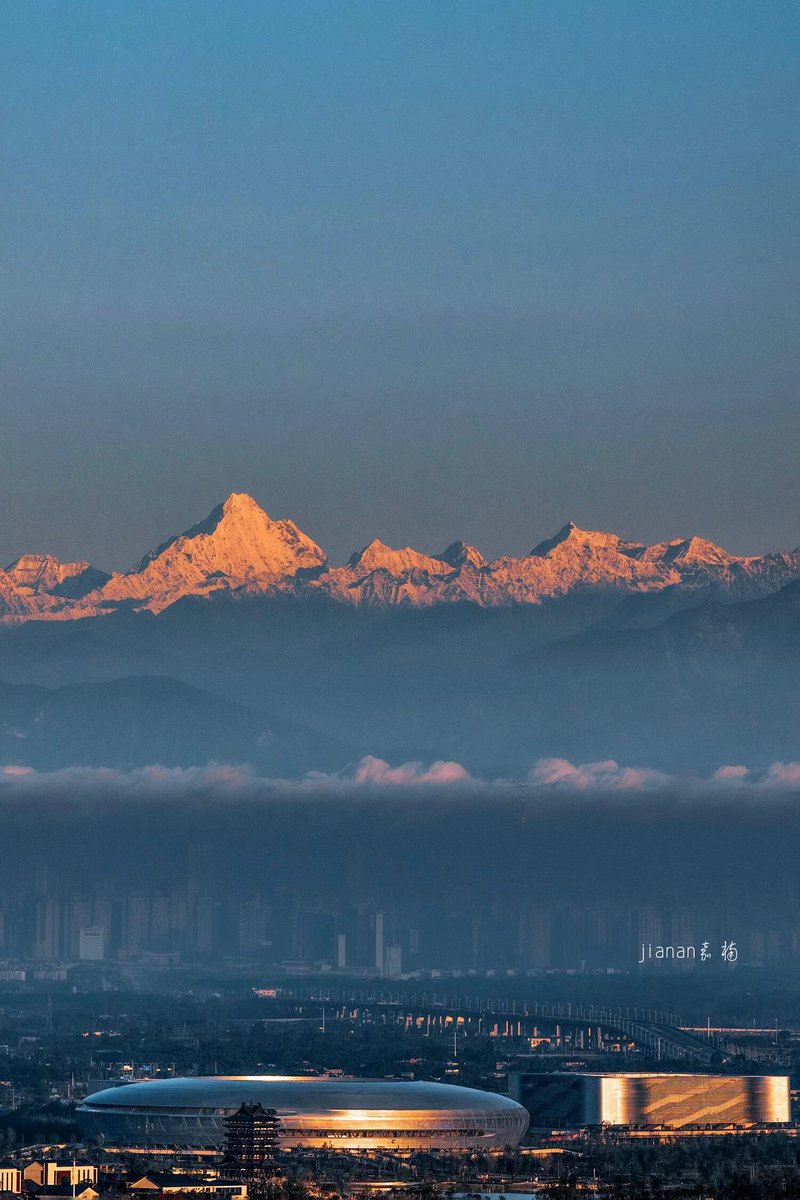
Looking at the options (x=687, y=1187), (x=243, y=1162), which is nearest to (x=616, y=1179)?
(x=687, y=1187)

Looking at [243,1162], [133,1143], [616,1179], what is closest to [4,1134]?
[133,1143]

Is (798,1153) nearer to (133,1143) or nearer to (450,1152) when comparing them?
(450,1152)

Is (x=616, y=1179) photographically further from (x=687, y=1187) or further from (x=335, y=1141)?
(x=335, y=1141)

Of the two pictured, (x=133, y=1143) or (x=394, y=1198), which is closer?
(x=394, y=1198)

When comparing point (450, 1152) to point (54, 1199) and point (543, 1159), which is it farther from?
point (54, 1199)

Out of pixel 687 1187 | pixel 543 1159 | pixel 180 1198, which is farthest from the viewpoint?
pixel 543 1159

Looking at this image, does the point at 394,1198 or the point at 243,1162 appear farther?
the point at 243,1162

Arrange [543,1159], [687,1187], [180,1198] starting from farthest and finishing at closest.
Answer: [543,1159], [687,1187], [180,1198]

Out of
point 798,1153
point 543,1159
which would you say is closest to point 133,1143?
point 543,1159
